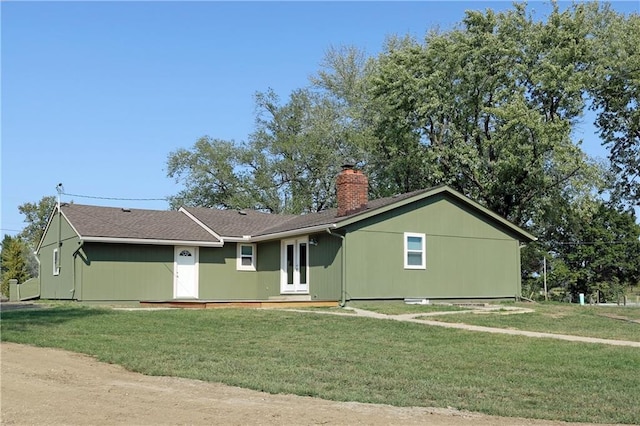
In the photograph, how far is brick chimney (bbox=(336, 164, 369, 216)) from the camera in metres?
22.7

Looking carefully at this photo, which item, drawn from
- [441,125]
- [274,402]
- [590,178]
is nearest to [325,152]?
[441,125]

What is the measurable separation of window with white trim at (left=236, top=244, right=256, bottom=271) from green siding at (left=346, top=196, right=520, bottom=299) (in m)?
6.35

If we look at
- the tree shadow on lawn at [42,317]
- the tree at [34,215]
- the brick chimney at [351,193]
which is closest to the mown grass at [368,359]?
the tree shadow on lawn at [42,317]

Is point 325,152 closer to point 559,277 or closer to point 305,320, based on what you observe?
point 559,277

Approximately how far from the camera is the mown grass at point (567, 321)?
15023 mm

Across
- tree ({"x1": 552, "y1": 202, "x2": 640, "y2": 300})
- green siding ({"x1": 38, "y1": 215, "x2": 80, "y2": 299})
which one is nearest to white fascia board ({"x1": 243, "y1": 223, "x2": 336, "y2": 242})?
green siding ({"x1": 38, "y1": 215, "x2": 80, "y2": 299})

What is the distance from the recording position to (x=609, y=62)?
3338cm

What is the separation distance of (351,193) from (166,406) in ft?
52.5

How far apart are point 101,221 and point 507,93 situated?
66.8ft

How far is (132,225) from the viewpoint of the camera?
25.1 meters

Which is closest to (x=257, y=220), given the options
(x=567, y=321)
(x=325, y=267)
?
(x=325, y=267)

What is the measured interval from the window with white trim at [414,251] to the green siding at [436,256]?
5.6 inches

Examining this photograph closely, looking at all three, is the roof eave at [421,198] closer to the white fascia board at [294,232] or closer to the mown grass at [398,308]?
the white fascia board at [294,232]

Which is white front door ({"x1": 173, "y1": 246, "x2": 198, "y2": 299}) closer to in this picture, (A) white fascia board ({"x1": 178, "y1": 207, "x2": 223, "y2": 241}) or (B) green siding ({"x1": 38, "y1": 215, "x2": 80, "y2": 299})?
(A) white fascia board ({"x1": 178, "y1": 207, "x2": 223, "y2": 241})
